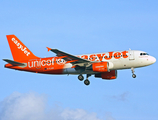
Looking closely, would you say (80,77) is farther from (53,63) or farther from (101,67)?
(53,63)

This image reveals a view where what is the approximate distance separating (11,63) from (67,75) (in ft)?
32.3

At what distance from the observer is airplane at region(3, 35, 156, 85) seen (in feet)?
180

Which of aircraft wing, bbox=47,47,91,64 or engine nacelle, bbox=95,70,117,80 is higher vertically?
aircraft wing, bbox=47,47,91,64

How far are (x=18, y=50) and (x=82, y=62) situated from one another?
13.3 m

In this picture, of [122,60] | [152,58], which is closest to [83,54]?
[122,60]

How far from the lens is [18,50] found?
62.2 metres

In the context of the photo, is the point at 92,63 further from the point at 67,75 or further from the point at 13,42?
the point at 13,42

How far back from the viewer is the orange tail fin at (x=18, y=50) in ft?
201

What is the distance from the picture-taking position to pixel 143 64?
5519 cm

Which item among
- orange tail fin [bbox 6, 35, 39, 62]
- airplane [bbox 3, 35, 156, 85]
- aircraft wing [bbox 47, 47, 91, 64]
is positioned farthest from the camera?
orange tail fin [bbox 6, 35, 39, 62]

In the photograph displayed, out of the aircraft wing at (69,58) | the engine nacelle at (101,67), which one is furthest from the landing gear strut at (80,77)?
the engine nacelle at (101,67)

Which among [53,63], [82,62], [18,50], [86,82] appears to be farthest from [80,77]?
[18,50]

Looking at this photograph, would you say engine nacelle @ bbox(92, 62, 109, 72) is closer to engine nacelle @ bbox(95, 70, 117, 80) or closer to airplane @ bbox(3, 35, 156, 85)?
airplane @ bbox(3, 35, 156, 85)

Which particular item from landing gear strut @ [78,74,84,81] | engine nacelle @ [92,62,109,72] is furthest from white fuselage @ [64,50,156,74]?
landing gear strut @ [78,74,84,81]
